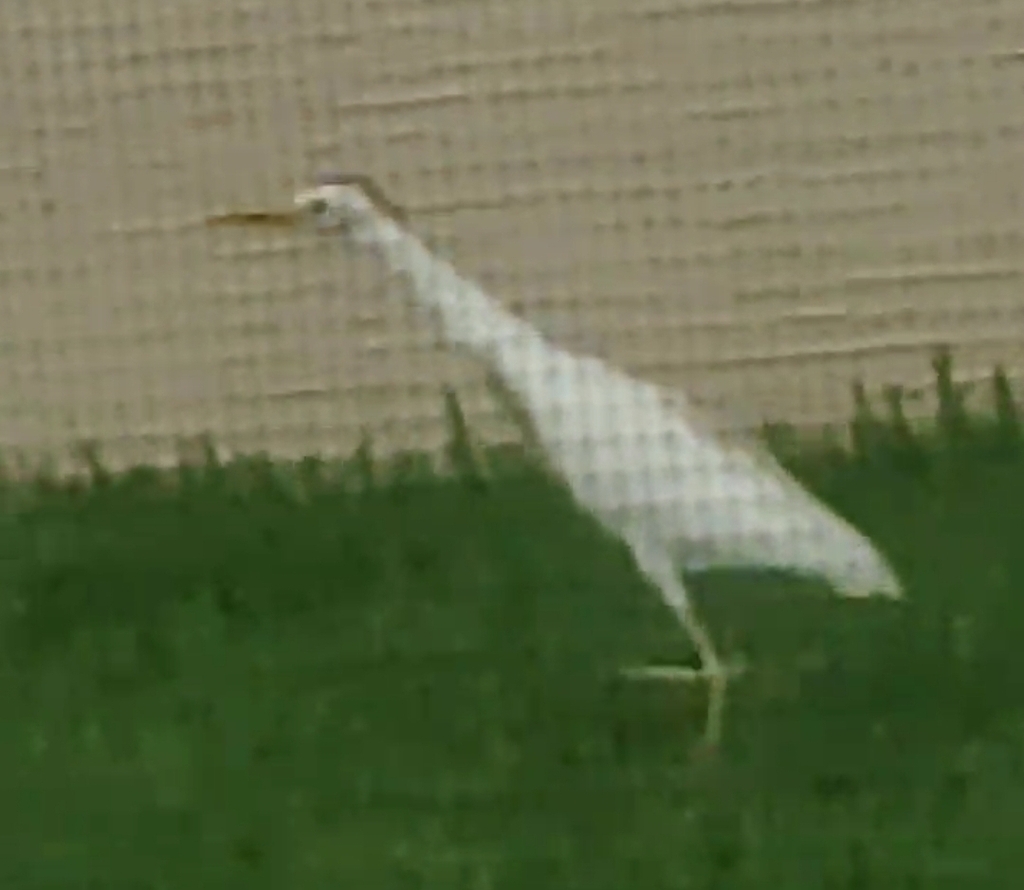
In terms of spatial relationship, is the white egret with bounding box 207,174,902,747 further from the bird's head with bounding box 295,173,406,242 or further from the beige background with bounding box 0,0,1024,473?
the beige background with bounding box 0,0,1024,473

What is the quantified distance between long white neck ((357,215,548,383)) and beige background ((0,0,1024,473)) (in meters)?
0.37

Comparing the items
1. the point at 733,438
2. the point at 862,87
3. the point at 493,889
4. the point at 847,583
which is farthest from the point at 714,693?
the point at 862,87

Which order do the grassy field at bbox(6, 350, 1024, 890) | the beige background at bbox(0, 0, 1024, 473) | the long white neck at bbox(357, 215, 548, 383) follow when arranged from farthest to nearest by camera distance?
the beige background at bbox(0, 0, 1024, 473), the long white neck at bbox(357, 215, 548, 383), the grassy field at bbox(6, 350, 1024, 890)

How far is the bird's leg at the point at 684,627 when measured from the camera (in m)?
1.38

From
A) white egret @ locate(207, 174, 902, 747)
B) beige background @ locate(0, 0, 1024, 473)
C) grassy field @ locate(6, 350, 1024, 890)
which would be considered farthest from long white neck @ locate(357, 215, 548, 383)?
beige background @ locate(0, 0, 1024, 473)

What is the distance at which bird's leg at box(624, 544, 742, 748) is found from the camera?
1382 mm

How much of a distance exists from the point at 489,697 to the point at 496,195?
0.61 metres

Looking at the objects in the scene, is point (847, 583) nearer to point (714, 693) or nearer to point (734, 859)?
point (714, 693)

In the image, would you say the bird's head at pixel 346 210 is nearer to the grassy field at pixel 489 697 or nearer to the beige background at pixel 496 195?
the grassy field at pixel 489 697

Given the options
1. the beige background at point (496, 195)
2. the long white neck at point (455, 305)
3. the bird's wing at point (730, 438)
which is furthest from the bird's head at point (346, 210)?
the beige background at point (496, 195)

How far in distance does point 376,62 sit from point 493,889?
0.87 m

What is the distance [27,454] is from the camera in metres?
1.95

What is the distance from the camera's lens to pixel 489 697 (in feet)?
4.58

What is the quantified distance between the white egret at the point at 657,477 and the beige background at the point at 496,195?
1.30 feet
